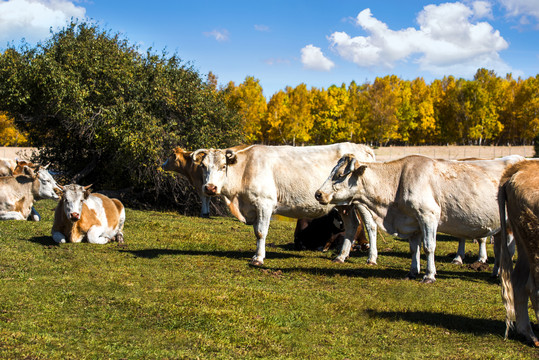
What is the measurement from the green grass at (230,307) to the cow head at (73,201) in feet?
2.45

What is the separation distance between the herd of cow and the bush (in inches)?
385

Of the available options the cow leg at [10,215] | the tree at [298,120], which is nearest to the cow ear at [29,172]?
the cow leg at [10,215]

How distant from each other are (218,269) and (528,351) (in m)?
6.14

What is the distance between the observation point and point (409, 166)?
35.0ft

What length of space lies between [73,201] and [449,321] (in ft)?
28.9

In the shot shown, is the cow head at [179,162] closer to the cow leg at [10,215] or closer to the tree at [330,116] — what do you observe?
the cow leg at [10,215]

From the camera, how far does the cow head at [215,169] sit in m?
11.8

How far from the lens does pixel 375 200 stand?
34.9ft

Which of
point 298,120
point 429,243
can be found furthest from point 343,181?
point 298,120

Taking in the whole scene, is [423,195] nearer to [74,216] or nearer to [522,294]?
[522,294]

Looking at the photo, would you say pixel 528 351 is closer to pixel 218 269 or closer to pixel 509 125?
pixel 218 269

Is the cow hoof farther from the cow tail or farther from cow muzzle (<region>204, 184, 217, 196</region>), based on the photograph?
the cow tail

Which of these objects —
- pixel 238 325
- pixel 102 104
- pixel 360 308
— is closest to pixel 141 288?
pixel 238 325

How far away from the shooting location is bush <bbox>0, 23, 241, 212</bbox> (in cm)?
2350
